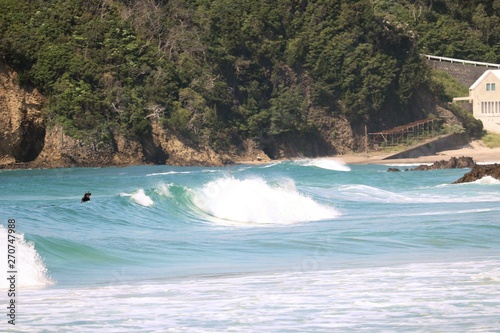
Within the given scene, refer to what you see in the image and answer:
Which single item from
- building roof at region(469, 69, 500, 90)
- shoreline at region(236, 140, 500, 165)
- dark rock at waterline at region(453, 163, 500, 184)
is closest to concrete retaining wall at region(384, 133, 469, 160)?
shoreline at region(236, 140, 500, 165)

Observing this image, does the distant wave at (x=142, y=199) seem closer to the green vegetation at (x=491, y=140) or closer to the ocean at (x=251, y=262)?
the ocean at (x=251, y=262)

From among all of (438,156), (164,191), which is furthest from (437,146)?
(164,191)

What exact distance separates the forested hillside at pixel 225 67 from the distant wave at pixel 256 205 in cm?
2885

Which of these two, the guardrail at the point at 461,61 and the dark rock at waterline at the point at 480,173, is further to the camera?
the guardrail at the point at 461,61

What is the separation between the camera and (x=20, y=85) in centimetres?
5856

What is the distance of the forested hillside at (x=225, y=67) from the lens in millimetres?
59969

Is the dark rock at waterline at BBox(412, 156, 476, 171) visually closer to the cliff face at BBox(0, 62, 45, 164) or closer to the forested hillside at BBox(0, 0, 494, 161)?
the forested hillside at BBox(0, 0, 494, 161)

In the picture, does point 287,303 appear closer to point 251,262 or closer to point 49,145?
point 251,262

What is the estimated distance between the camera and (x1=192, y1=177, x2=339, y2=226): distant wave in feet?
87.4

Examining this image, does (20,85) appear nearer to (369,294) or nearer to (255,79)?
(255,79)

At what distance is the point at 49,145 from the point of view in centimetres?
5759

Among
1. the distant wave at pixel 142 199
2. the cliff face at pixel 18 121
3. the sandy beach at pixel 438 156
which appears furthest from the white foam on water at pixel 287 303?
the sandy beach at pixel 438 156

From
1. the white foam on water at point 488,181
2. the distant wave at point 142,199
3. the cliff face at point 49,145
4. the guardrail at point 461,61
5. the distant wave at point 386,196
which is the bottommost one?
the distant wave at point 386,196

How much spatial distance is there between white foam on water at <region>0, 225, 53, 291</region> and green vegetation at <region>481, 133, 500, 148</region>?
58.7 meters
